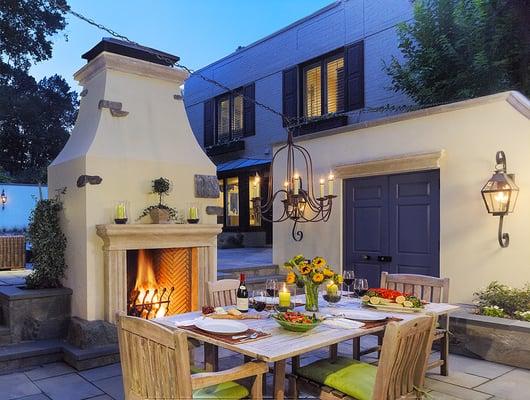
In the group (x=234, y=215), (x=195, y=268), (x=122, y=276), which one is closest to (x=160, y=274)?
(x=195, y=268)

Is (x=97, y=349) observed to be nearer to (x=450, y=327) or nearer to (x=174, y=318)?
(x=174, y=318)

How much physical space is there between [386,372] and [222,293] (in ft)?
5.88

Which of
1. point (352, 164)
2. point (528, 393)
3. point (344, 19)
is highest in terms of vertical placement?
point (344, 19)

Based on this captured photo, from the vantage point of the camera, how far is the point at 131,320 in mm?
2291

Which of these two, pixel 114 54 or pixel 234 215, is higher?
pixel 114 54

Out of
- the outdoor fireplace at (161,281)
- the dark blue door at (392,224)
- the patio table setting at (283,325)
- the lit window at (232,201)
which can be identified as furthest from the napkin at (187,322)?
the lit window at (232,201)

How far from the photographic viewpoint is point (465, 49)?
7.88m

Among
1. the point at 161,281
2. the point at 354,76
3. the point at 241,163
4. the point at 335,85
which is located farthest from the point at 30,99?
the point at 161,281

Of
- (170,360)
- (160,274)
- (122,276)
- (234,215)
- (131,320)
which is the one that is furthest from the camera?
(234,215)

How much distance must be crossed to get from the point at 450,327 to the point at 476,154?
6.34 feet

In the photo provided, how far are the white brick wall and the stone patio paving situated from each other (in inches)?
241

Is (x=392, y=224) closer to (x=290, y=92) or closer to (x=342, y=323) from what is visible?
(x=342, y=323)

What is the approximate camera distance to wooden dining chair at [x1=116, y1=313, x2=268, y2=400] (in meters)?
2.02

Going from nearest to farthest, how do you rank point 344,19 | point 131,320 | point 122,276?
1. point 131,320
2. point 122,276
3. point 344,19
